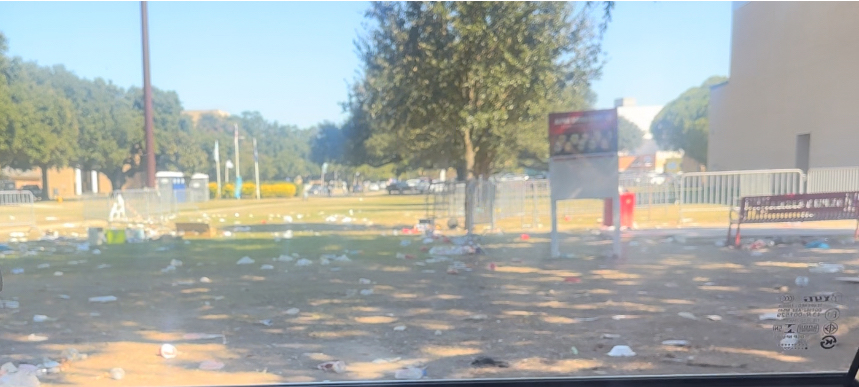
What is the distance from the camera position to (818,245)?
6613 millimetres

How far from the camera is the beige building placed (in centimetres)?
510

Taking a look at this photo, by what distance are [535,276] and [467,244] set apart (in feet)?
7.79

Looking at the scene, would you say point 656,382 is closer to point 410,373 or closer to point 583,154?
point 410,373

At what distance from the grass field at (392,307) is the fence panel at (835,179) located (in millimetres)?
799

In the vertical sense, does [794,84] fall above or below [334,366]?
above

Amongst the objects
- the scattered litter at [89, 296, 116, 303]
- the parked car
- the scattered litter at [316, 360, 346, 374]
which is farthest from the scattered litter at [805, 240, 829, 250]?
the parked car

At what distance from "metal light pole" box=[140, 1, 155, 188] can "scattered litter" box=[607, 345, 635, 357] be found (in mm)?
5007

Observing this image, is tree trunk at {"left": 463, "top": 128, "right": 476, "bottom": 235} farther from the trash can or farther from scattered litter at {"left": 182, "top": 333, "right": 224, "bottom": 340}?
scattered litter at {"left": 182, "top": 333, "right": 224, "bottom": 340}

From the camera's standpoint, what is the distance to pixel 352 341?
167 inches

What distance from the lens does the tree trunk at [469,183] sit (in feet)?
26.8

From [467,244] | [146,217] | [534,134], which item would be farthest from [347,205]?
[534,134]

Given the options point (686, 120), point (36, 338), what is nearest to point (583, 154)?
point (686, 120)

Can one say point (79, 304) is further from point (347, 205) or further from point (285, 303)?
point (347, 205)

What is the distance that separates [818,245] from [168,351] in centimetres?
733
